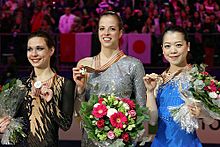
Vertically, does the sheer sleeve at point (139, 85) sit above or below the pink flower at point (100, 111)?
above

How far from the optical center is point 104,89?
142 inches

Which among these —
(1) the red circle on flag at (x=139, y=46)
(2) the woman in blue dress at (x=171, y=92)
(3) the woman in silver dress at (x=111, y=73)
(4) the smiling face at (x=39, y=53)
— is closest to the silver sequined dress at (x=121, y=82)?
(3) the woman in silver dress at (x=111, y=73)

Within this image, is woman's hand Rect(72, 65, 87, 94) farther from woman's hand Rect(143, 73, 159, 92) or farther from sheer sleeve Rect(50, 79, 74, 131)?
woman's hand Rect(143, 73, 159, 92)

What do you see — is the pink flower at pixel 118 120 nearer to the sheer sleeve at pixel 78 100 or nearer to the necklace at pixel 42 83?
the sheer sleeve at pixel 78 100

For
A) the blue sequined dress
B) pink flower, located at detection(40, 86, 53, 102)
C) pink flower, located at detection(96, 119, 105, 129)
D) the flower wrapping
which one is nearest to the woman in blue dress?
the blue sequined dress

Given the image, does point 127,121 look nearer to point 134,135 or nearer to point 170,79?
point 134,135

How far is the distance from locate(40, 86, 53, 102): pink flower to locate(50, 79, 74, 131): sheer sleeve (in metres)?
0.08

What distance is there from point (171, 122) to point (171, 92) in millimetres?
207

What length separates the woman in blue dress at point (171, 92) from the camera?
3508 mm

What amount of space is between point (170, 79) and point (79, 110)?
678 mm

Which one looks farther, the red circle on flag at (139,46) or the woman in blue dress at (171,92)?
the red circle on flag at (139,46)

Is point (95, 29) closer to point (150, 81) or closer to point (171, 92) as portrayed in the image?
point (171, 92)

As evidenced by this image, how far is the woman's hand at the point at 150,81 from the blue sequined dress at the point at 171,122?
8.0 inches

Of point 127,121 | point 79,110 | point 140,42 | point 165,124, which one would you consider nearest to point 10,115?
point 79,110
